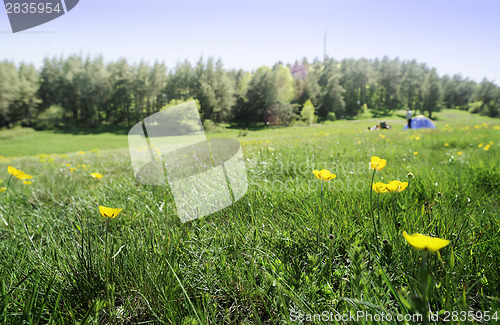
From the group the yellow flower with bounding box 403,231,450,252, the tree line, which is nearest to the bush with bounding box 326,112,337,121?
the tree line

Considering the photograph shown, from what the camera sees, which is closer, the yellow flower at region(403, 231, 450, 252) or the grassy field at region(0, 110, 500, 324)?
the yellow flower at region(403, 231, 450, 252)

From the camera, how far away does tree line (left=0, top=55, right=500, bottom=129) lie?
1558 inches

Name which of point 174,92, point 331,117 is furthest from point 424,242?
point 331,117

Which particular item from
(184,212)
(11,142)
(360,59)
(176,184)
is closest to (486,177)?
(184,212)

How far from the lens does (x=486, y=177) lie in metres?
2.22

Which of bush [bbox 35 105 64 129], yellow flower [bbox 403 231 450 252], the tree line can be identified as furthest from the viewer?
bush [bbox 35 105 64 129]

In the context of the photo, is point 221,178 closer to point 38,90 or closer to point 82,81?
point 82,81

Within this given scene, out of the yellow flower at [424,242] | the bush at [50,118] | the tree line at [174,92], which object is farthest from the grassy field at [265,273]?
the bush at [50,118]

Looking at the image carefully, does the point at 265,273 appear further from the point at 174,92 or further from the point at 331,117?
the point at 331,117

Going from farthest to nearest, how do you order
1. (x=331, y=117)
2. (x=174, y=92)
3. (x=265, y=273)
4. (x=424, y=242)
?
Result: (x=331, y=117) < (x=174, y=92) < (x=265, y=273) < (x=424, y=242)

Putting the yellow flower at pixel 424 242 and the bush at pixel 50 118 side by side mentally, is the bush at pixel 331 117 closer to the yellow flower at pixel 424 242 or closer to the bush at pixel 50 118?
the bush at pixel 50 118

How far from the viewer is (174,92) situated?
144 ft

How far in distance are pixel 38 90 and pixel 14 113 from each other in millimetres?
7679

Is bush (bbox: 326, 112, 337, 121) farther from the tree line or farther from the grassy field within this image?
the grassy field
